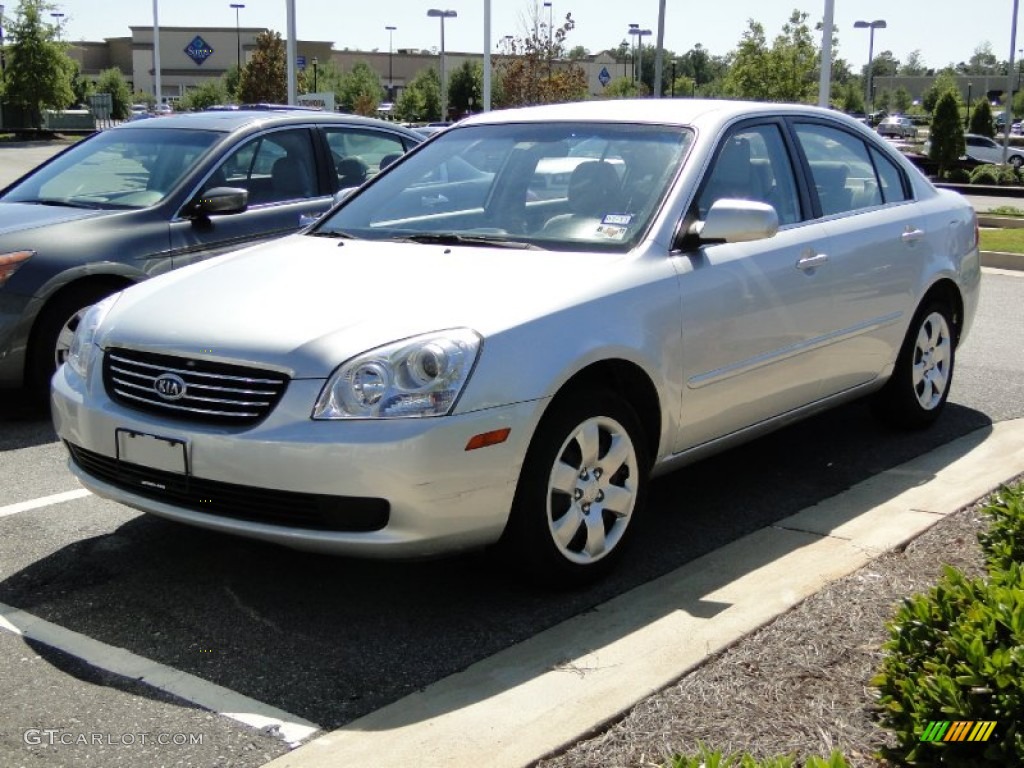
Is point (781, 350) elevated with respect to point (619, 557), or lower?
elevated

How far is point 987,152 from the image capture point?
149ft

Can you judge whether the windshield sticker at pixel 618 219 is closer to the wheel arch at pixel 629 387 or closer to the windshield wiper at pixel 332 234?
the wheel arch at pixel 629 387

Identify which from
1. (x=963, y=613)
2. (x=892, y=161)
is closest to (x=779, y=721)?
(x=963, y=613)

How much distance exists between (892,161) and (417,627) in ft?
12.5

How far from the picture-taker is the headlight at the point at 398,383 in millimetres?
3889

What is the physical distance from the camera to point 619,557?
4.56 metres

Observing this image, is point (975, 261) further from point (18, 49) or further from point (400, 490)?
point (18, 49)

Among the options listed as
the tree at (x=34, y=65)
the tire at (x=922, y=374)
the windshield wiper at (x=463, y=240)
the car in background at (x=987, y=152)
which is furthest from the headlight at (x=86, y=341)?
the tree at (x=34, y=65)

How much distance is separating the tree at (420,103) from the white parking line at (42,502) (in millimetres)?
64272

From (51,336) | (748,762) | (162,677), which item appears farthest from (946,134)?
(748,762)

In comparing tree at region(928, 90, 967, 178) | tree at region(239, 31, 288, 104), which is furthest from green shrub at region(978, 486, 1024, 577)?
tree at region(239, 31, 288, 104)

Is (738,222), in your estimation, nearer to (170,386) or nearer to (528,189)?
(528,189)

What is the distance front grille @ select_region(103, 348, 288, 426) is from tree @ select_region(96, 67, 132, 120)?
240 feet

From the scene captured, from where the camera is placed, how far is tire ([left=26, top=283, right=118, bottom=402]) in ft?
22.6
